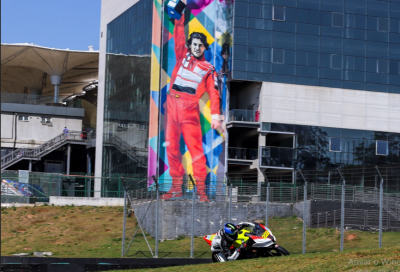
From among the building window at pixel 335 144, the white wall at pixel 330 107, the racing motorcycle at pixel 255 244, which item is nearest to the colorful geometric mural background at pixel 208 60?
the white wall at pixel 330 107

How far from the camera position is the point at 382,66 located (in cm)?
5450

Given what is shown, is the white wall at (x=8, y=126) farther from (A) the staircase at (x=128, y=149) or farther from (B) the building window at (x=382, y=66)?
(B) the building window at (x=382, y=66)

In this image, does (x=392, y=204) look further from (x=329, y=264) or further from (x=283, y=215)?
(x=329, y=264)

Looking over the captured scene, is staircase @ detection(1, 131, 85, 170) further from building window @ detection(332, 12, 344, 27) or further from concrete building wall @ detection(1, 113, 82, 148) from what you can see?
building window @ detection(332, 12, 344, 27)

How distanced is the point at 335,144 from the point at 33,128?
3764 centimetres

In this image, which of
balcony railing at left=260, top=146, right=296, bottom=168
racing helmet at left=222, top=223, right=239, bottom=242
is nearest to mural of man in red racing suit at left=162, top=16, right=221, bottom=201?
balcony railing at left=260, top=146, right=296, bottom=168

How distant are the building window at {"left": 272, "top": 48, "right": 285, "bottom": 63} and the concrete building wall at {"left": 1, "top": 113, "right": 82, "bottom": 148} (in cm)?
3178

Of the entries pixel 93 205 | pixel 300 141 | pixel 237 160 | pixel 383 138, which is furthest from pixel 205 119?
pixel 383 138

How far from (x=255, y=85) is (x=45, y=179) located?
60.0 feet

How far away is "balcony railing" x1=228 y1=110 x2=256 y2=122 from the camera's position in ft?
171

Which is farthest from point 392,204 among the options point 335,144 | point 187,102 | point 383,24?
point 383,24

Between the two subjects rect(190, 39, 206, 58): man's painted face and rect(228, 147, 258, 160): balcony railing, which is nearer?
rect(190, 39, 206, 58): man's painted face

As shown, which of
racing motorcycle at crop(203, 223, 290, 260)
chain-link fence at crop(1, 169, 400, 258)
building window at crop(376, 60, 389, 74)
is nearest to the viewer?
racing motorcycle at crop(203, 223, 290, 260)

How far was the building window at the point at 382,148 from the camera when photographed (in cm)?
5388
